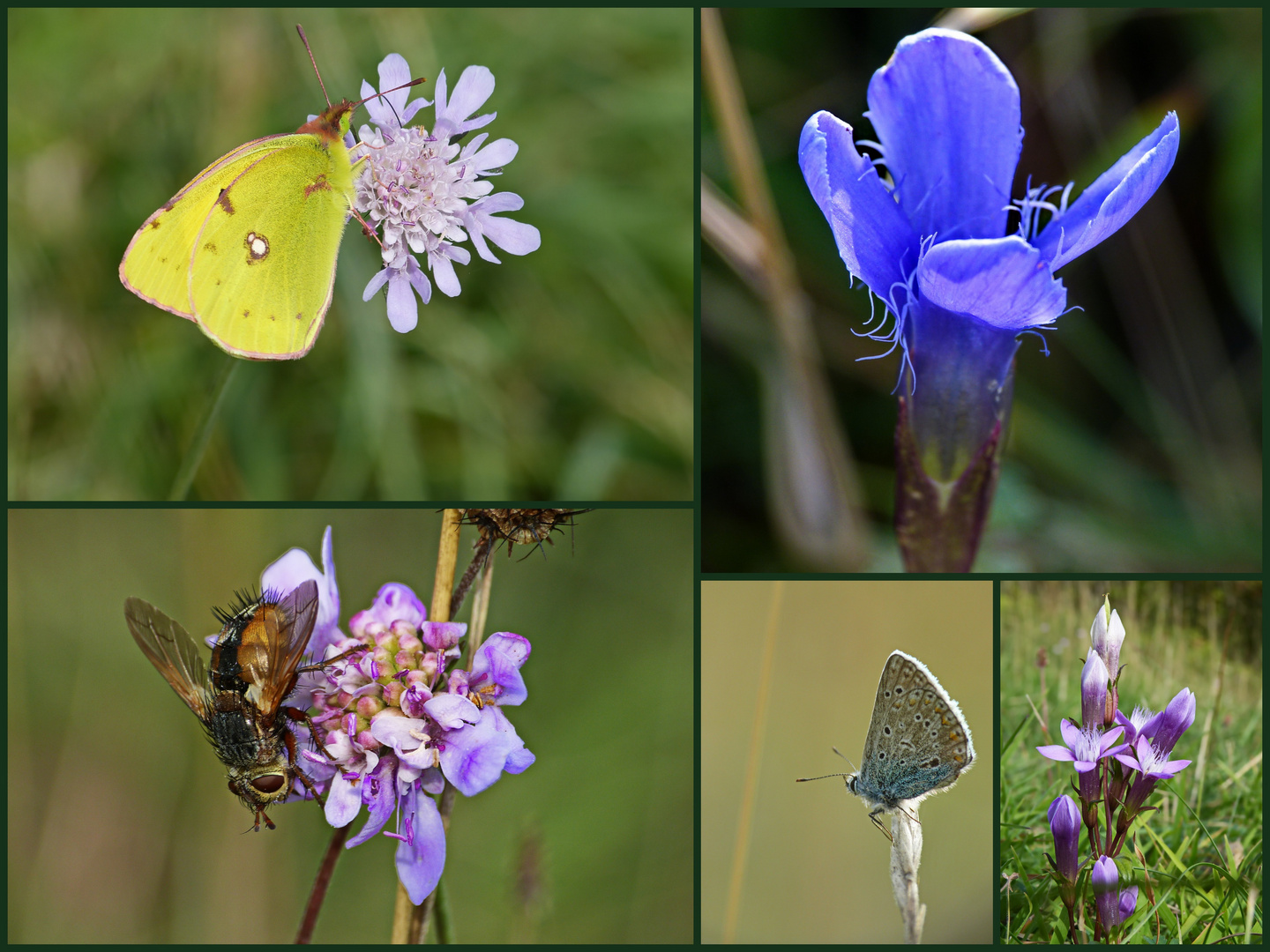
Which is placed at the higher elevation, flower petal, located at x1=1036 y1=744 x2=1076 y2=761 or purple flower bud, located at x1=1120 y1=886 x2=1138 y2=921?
flower petal, located at x1=1036 y1=744 x2=1076 y2=761

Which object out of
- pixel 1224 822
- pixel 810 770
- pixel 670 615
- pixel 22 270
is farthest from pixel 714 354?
pixel 22 270

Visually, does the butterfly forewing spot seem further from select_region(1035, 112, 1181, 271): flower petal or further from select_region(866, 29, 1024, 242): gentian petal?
select_region(1035, 112, 1181, 271): flower petal

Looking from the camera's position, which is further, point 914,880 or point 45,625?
point 45,625

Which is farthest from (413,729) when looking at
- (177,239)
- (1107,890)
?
(1107,890)

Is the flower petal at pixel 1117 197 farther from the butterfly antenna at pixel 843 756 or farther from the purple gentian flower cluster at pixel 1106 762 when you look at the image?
the butterfly antenna at pixel 843 756

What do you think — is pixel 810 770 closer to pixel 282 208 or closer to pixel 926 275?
pixel 926 275

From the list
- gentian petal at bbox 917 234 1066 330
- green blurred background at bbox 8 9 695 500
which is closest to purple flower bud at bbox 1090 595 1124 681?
gentian petal at bbox 917 234 1066 330

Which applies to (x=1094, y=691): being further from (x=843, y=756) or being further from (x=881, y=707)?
(x=843, y=756)
